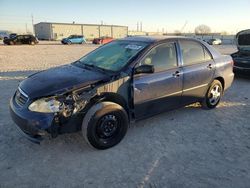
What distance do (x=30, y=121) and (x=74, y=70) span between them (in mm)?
1270

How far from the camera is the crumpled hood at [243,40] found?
8.59 m

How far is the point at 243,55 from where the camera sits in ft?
28.8

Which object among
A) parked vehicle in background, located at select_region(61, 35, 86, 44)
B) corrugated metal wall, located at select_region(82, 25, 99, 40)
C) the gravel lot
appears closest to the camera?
the gravel lot

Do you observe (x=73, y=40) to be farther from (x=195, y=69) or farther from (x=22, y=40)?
(x=195, y=69)

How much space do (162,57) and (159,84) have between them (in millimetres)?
521

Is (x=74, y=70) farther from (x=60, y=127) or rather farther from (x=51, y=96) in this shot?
(x=60, y=127)

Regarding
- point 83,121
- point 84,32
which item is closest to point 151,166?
point 83,121

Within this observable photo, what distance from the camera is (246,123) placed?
4.64m

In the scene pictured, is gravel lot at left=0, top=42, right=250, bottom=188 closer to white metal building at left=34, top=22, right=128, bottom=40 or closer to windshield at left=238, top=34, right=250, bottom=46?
windshield at left=238, top=34, right=250, bottom=46

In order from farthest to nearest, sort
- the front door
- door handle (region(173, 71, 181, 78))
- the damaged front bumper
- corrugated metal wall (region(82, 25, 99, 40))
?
corrugated metal wall (region(82, 25, 99, 40))
door handle (region(173, 71, 181, 78))
the front door
the damaged front bumper

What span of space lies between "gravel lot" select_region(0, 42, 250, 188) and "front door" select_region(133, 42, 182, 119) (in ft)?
1.43

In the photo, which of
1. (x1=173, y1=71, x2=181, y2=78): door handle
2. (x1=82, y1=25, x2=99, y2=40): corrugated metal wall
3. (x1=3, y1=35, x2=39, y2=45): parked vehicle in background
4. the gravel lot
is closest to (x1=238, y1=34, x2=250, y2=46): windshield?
the gravel lot

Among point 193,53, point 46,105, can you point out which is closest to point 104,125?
point 46,105

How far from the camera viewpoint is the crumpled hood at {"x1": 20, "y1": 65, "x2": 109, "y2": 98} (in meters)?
3.37
